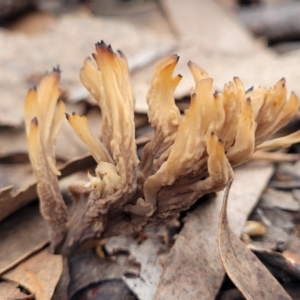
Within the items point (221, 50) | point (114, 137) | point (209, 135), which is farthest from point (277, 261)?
point (221, 50)

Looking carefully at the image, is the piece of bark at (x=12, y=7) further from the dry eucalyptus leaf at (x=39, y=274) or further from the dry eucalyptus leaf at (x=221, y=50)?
the dry eucalyptus leaf at (x=39, y=274)

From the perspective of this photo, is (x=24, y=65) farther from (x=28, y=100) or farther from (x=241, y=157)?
(x=241, y=157)

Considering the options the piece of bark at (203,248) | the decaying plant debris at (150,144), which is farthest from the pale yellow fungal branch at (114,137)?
the piece of bark at (203,248)

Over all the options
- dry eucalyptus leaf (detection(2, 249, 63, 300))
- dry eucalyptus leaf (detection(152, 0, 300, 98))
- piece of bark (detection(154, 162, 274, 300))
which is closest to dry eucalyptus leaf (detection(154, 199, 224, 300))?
piece of bark (detection(154, 162, 274, 300))

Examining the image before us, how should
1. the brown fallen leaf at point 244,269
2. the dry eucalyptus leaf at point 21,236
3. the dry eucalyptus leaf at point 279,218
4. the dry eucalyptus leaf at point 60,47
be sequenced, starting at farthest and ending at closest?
1. the dry eucalyptus leaf at point 60,47
2. the dry eucalyptus leaf at point 279,218
3. the dry eucalyptus leaf at point 21,236
4. the brown fallen leaf at point 244,269

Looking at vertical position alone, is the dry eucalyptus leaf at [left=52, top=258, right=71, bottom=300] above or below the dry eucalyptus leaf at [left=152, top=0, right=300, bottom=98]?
below

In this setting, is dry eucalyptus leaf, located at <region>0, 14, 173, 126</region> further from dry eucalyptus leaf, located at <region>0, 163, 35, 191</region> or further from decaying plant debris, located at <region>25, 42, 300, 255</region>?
decaying plant debris, located at <region>25, 42, 300, 255</region>
